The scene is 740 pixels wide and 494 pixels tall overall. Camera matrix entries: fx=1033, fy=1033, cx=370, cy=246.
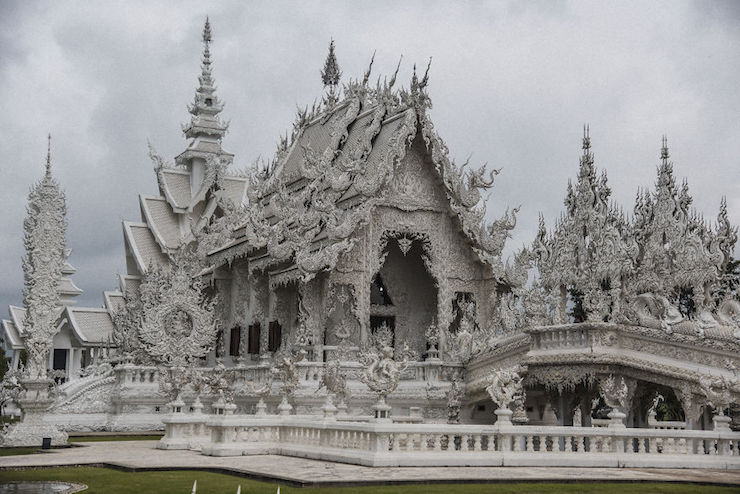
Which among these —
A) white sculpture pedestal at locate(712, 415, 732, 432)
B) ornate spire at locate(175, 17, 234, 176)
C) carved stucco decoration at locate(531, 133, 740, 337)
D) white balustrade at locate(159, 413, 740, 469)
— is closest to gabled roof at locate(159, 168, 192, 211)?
ornate spire at locate(175, 17, 234, 176)

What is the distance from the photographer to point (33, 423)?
803 inches


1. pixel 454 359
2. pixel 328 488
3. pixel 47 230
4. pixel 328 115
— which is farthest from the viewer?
pixel 328 115

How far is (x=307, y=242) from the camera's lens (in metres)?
24.2

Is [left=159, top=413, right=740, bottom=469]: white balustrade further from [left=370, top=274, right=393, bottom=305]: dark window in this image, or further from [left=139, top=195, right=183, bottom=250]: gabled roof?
[left=139, top=195, right=183, bottom=250]: gabled roof

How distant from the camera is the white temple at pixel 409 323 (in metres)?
15.8

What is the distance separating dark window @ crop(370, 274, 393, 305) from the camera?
90.8 feet

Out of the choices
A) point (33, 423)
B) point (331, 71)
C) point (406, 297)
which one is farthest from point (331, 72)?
point (33, 423)

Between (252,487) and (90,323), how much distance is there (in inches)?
1270

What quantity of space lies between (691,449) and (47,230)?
13410 millimetres

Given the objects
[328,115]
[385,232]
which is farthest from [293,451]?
[328,115]

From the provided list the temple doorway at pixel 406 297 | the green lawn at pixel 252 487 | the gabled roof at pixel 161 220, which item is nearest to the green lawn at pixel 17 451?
the green lawn at pixel 252 487

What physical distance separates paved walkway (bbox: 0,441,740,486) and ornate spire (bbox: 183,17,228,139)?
2695 cm

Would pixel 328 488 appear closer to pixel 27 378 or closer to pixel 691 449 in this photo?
pixel 691 449

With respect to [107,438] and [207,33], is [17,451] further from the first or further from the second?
[207,33]
